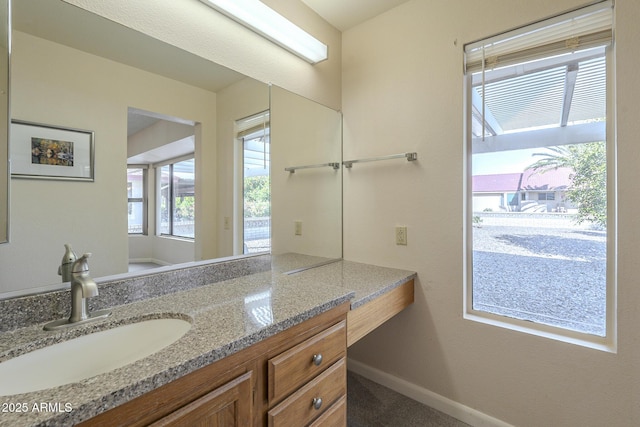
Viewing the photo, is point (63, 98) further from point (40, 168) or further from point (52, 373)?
point (52, 373)

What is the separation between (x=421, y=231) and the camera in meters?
1.68

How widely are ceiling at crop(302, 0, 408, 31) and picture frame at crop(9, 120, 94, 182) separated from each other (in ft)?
4.75

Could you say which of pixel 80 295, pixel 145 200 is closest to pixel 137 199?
pixel 145 200

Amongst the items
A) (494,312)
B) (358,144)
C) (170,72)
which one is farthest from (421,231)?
(170,72)

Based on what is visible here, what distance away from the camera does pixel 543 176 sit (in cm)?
143

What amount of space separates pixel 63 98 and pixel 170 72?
0.40 meters

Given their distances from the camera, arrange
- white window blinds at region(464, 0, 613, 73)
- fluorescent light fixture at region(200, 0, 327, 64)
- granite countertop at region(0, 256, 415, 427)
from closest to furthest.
Result: granite countertop at region(0, 256, 415, 427) → white window blinds at region(464, 0, 613, 73) → fluorescent light fixture at region(200, 0, 327, 64)

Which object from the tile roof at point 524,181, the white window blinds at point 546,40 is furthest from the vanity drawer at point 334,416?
the white window blinds at point 546,40

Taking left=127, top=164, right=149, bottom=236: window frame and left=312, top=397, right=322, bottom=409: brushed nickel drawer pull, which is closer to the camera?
left=312, top=397, right=322, bottom=409: brushed nickel drawer pull

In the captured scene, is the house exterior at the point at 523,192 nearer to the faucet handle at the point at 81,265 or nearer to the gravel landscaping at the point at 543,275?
the gravel landscaping at the point at 543,275

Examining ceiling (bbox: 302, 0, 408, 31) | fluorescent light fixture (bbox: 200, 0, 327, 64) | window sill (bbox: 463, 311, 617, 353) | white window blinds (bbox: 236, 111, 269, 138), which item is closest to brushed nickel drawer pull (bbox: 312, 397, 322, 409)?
window sill (bbox: 463, 311, 617, 353)

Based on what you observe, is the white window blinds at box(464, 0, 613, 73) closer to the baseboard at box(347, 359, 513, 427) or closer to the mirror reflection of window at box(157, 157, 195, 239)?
the mirror reflection of window at box(157, 157, 195, 239)

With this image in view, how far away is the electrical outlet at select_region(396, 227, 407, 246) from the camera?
5.71 ft

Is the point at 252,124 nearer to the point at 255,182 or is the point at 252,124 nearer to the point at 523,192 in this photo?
the point at 255,182
